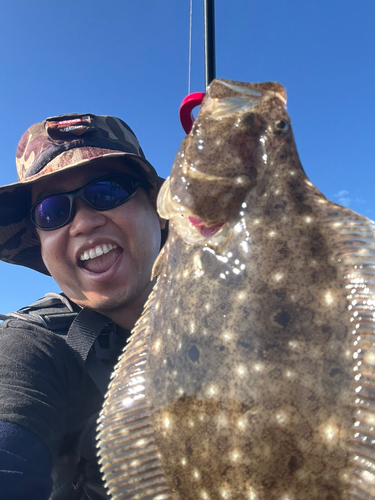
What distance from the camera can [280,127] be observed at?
136cm

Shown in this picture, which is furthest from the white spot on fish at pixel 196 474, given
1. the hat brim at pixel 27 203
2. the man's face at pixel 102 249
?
the hat brim at pixel 27 203

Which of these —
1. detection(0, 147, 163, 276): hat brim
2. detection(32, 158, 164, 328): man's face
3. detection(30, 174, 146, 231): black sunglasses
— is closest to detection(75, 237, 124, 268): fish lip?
detection(32, 158, 164, 328): man's face

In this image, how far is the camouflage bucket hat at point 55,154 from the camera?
9.01ft

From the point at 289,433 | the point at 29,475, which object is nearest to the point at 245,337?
the point at 289,433

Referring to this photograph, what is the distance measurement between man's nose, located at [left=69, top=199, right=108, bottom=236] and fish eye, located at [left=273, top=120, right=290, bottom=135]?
149 cm

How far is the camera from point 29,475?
5.99ft

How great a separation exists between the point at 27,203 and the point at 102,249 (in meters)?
1.09

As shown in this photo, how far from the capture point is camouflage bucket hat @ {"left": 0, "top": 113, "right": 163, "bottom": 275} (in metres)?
2.75

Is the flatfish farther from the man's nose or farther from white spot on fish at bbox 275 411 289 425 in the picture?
the man's nose

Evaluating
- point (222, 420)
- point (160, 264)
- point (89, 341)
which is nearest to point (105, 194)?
point (89, 341)

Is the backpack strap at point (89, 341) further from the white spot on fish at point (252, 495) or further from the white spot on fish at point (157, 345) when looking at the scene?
the white spot on fish at point (252, 495)

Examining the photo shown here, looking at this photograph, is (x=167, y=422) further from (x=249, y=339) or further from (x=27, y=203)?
(x=27, y=203)

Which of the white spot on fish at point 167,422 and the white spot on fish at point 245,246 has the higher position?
the white spot on fish at point 245,246

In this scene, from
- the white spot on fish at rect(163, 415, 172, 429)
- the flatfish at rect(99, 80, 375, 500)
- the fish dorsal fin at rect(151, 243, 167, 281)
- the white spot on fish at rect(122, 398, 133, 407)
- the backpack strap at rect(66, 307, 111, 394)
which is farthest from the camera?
the backpack strap at rect(66, 307, 111, 394)
